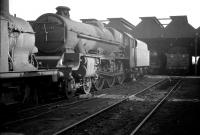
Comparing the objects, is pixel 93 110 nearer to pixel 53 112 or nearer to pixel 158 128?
pixel 53 112

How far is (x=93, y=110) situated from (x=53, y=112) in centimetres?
120

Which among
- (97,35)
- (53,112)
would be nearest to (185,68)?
(97,35)

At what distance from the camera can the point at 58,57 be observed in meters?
10.2

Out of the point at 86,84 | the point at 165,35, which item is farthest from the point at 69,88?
the point at 165,35

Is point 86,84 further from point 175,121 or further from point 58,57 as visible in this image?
point 175,121

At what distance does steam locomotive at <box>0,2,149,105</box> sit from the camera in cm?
729

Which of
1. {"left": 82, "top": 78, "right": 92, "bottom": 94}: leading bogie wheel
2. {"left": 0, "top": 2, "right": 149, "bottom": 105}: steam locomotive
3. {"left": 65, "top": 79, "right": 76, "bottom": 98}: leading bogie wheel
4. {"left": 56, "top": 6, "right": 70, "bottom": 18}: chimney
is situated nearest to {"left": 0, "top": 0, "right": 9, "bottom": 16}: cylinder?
{"left": 0, "top": 2, "right": 149, "bottom": 105}: steam locomotive

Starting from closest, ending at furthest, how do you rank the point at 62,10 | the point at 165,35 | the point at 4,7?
the point at 4,7, the point at 62,10, the point at 165,35

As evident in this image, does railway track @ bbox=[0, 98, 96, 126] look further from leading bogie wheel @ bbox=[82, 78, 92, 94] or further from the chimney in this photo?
the chimney

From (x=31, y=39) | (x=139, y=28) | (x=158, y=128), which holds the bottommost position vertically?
(x=158, y=128)

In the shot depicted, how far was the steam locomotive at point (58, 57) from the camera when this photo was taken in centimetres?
729

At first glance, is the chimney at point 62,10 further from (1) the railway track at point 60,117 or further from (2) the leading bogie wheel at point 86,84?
(1) the railway track at point 60,117

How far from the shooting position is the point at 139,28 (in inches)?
1390

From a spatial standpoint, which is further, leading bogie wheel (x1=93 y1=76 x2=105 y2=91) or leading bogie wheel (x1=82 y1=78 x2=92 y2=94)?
leading bogie wheel (x1=93 y1=76 x2=105 y2=91)
